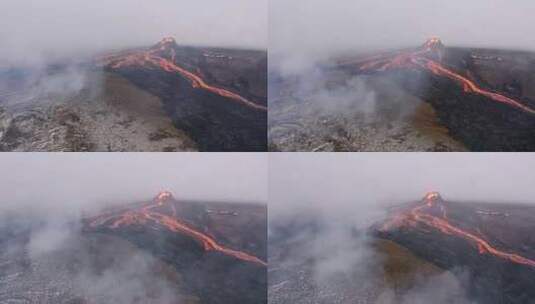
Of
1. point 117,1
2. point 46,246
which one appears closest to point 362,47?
point 117,1

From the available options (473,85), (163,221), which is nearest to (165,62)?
(163,221)

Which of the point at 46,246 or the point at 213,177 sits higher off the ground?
the point at 213,177

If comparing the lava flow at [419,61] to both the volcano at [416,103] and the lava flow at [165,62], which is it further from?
the lava flow at [165,62]

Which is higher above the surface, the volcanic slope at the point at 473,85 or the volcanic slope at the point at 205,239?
the volcanic slope at the point at 473,85

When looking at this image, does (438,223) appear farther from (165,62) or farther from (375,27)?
(165,62)

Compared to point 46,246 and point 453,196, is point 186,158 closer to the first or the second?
point 46,246

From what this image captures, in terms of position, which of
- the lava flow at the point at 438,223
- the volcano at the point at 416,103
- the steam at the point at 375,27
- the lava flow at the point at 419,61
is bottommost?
the lava flow at the point at 438,223

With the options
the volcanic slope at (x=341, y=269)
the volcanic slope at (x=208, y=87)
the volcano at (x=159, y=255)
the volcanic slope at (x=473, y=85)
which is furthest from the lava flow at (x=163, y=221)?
the volcanic slope at (x=473, y=85)
